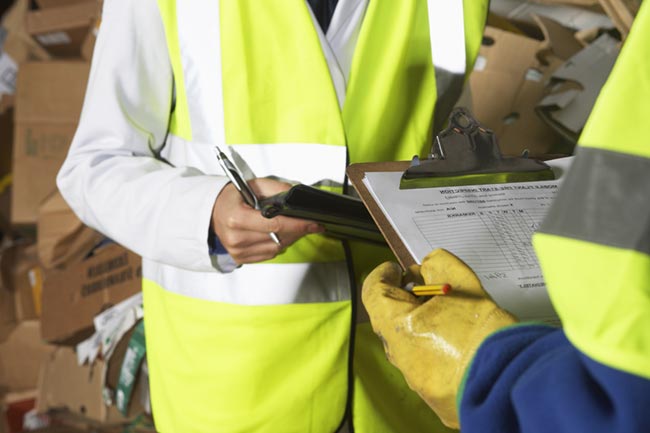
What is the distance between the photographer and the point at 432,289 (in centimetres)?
66

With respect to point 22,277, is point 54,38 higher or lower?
higher

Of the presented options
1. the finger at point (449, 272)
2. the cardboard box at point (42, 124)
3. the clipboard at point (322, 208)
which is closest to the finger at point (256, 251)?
the clipboard at point (322, 208)

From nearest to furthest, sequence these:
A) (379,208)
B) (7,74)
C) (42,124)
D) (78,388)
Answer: (379,208), (78,388), (42,124), (7,74)

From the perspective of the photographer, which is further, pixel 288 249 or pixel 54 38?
pixel 54 38

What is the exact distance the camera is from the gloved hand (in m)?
0.61

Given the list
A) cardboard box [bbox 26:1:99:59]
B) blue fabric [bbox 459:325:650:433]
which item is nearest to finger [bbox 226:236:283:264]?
blue fabric [bbox 459:325:650:433]

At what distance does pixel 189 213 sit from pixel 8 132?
243 centimetres

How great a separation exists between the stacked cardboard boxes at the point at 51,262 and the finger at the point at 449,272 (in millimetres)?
1666

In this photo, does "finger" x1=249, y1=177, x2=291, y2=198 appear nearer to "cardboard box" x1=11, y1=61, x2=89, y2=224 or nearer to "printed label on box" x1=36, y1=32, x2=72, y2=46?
"cardboard box" x1=11, y1=61, x2=89, y2=224

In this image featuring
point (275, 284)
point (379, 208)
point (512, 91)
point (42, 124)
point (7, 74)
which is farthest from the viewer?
point (7, 74)

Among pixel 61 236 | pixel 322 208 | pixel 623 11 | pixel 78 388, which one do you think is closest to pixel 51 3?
pixel 61 236

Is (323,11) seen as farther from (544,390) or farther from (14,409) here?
(14,409)

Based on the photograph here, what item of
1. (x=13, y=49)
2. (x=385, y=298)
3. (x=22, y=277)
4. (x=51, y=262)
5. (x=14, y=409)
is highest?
(x=385, y=298)

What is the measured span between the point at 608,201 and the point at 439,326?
0.24 meters
